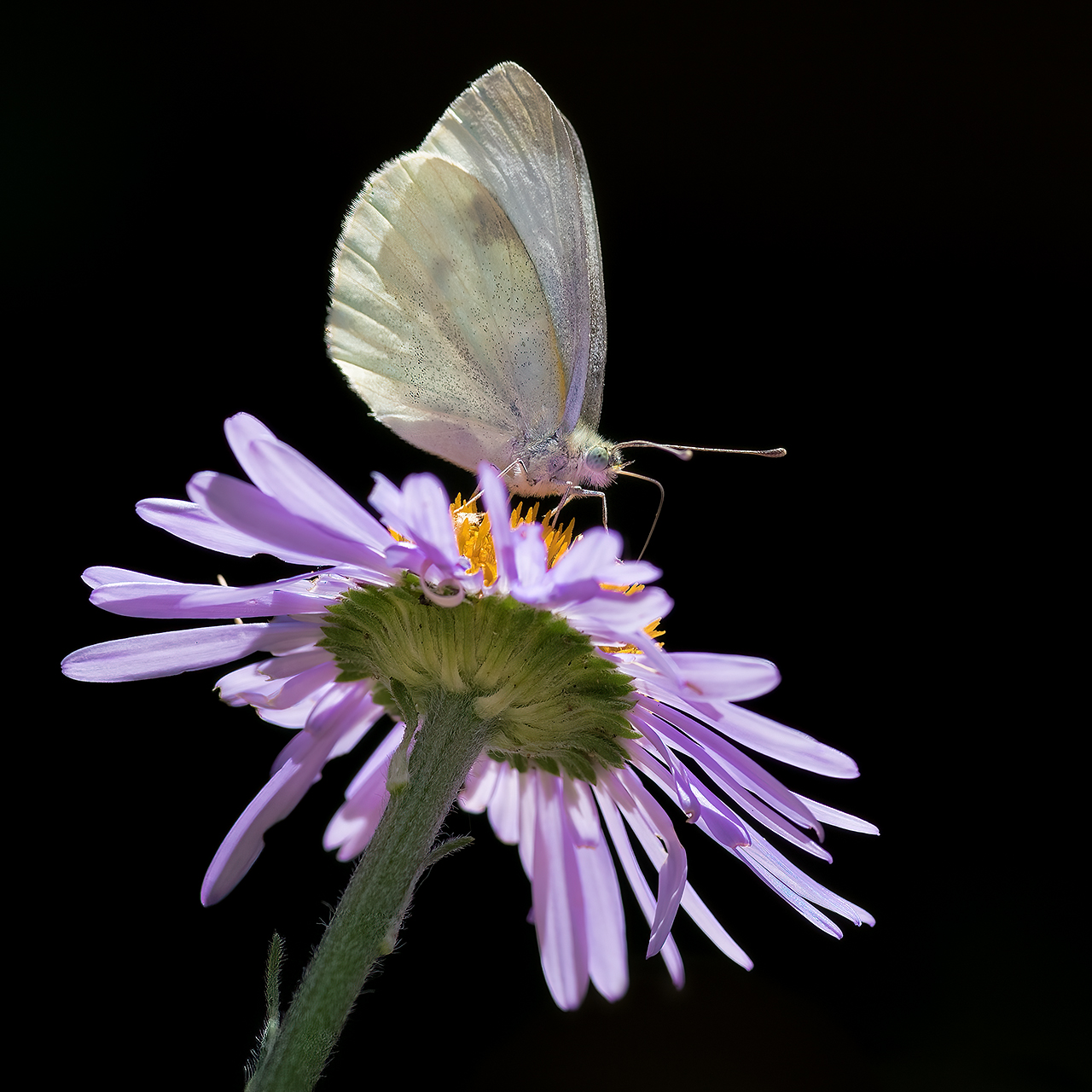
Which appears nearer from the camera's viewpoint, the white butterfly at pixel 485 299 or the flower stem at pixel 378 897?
the flower stem at pixel 378 897

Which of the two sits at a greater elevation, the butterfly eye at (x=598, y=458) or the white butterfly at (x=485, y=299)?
the white butterfly at (x=485, y=299)

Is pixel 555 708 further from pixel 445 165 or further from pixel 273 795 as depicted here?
pixel 445 165

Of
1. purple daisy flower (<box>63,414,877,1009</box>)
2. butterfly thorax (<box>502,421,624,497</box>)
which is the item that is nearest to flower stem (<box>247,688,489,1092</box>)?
purple daisy flower (<box>63,414,877,1009</box>)

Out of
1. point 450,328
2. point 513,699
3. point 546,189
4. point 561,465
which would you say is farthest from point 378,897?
point 546,189

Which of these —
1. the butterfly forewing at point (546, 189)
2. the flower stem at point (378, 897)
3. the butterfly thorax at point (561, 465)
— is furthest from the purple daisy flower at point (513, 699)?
the butterfly forewing at point (546, 189)

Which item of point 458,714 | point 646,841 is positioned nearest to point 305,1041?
point 458,714

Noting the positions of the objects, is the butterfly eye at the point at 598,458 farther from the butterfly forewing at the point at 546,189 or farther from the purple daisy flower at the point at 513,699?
the purple daisy flower at the point at 513,699

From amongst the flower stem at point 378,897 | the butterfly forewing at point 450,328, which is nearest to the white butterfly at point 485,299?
the butterfly forewing at point 450,328

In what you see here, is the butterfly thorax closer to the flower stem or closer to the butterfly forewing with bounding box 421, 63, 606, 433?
the butterfly forewing with bounding box 421, 63, 606, 433
